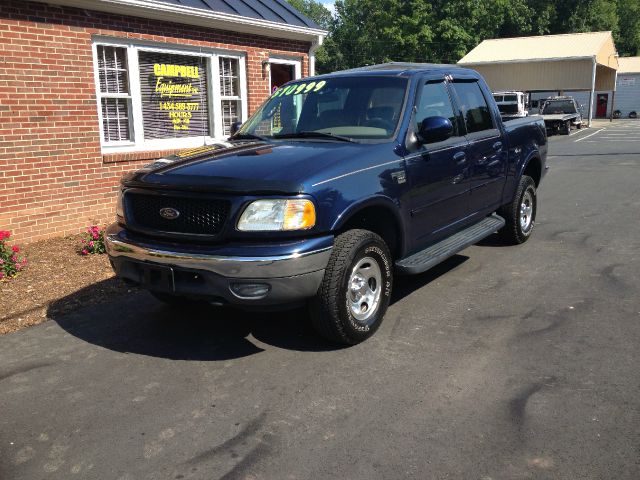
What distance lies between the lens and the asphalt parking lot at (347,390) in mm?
2932

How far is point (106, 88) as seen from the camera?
8812mm

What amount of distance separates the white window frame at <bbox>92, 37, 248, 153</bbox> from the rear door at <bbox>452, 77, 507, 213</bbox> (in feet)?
17.4

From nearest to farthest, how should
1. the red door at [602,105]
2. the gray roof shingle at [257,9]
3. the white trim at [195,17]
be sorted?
1. the white trim at [195,17]
2. the gray roof shingle at [257,9]
3. the red door at [602,105]

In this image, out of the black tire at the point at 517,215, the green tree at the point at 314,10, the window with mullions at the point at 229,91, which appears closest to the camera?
the black tire at the point at 517,215

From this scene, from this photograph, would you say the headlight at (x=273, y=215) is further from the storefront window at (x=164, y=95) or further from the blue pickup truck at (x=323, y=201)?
the storefront window at (x=164, y=95)

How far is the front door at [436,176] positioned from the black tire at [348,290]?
579 millimetres

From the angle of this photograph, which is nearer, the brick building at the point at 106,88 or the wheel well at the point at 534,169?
the wheel well at the point at 534,169

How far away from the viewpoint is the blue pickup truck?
147 inches

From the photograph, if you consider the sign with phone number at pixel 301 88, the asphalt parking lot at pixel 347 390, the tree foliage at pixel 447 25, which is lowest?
the asphalt parking lot at pixel 347 390

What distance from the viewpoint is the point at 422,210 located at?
4.81 m

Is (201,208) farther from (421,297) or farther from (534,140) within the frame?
(534,140)

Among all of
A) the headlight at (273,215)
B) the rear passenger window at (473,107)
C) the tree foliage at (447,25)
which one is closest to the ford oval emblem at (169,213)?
the headlight at (273,215)

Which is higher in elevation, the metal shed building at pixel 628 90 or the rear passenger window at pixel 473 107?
the metal shed building at pixel 628 90

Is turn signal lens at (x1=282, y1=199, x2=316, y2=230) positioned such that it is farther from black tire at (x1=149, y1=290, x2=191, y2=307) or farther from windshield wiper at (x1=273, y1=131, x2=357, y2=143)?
black tire at (x1=149, y1=290, x2=191, y2=307)
